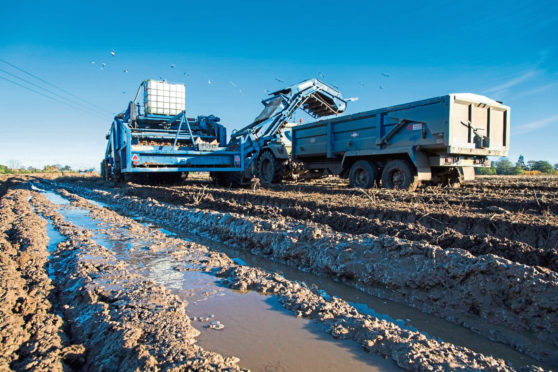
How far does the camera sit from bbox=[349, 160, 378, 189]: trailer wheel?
31.4ft

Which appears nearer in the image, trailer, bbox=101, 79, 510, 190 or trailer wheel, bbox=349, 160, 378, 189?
trailer, bbox=101, 79, 510, 190

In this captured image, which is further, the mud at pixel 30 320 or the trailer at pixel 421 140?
the trailer at pixel 421 140

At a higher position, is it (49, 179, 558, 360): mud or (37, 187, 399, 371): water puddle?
(49, 179, 558, 360): mud

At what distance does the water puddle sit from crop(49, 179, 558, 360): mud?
0.97 m

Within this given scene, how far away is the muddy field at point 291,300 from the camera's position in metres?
2.01

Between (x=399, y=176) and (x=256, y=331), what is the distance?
7294 mm

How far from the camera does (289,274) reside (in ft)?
12.1

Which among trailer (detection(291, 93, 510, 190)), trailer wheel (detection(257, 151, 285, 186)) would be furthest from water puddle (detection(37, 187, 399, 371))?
trailer wheel (detection(257, 151, 285, 186))

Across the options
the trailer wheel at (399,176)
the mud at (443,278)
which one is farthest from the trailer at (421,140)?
the mud at (443,278)

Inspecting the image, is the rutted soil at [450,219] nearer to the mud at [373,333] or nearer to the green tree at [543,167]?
the mud at [373,333]

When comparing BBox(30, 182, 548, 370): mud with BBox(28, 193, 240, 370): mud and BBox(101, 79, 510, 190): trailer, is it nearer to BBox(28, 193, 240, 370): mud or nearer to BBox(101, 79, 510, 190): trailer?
BBox(28, 193, 240, 370): mud

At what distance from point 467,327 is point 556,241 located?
216cm

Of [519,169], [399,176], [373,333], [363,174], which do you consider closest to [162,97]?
[363,174]

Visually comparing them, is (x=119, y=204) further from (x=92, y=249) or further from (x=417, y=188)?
(x=417, y=188)
